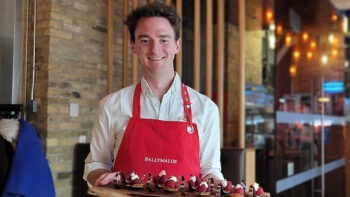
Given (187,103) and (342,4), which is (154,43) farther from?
(342,4)

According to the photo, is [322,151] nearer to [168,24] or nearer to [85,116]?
[85,116]

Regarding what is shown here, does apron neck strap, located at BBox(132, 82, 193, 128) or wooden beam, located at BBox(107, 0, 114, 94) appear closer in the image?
apron neck strap, located at BBox(132, 82, 193, 128)

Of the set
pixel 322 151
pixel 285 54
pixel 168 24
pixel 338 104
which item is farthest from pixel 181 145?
pixel 338 104

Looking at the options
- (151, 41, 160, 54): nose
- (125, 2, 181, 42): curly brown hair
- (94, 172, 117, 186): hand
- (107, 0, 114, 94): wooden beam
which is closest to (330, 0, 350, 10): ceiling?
(107, 0, 114, 94): wooden beam

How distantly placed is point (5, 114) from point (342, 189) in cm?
478

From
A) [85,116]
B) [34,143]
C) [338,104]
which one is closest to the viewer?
[34,143]

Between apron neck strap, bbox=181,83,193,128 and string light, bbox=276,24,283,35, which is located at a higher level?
string light, bbox=276,24,283,35

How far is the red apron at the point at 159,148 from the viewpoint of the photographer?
149 centimetres

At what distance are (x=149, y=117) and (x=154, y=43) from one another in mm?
297

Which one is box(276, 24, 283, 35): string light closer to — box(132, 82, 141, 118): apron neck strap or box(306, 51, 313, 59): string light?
box(306, 51, 313, 59): string light

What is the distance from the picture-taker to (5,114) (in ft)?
8.48

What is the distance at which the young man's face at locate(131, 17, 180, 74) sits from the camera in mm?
1490

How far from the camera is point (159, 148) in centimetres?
151

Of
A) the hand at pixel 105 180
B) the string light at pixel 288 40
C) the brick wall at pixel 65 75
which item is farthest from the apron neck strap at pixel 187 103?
the string light at pixel 288 40
